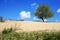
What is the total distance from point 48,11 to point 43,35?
38878 millimetres

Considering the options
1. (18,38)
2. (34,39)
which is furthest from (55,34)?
(18,38)

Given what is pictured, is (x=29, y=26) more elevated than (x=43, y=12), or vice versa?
(x=43, y=12)

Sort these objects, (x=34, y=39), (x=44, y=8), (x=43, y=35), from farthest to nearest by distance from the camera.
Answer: (x=44, y=8) < (x=43, y=35) < (x=34, y=39)

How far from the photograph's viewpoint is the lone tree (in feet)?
168

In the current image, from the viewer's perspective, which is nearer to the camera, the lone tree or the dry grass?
the dry grass

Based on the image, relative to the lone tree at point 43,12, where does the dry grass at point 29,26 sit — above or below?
below

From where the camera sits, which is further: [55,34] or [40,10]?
[40,10]

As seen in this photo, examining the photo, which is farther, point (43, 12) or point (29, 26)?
point (43, 12)

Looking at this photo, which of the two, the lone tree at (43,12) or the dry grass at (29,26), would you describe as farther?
the lone tree at (43,12)

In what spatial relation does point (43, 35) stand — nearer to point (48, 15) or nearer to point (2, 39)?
point (2, 39)

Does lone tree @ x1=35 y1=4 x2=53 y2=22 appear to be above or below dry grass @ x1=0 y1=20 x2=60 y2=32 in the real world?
above

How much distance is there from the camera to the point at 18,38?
13016mm

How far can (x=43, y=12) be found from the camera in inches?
2041

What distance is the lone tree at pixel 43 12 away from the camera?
51.1m
